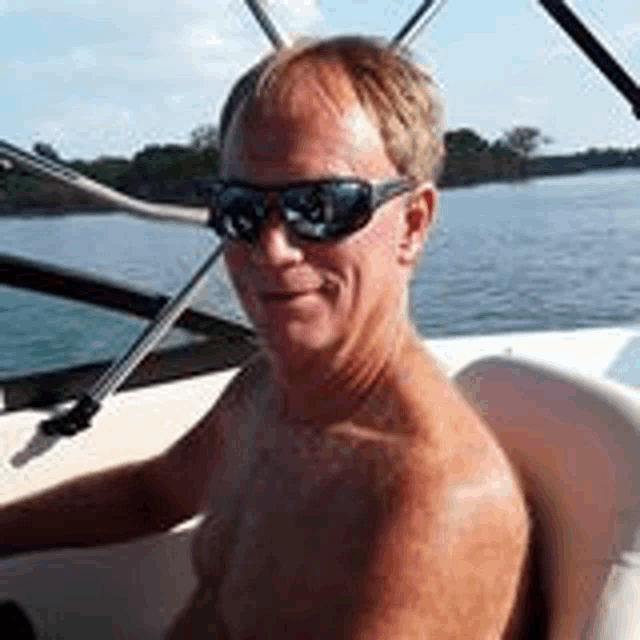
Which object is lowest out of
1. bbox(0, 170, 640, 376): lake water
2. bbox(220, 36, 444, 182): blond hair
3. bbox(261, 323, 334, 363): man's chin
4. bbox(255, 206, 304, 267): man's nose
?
bbox(0, 170, 640, 376): lake water

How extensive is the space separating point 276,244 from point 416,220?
0.15 meters

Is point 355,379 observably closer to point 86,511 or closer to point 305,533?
point 305,533

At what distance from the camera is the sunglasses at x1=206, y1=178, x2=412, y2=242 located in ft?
4.79

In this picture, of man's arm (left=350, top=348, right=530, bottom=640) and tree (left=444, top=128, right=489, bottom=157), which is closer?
man's arm (left=350, top=348, right=530, bottom=640)

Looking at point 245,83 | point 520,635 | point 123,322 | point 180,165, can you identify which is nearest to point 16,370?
point 123,322

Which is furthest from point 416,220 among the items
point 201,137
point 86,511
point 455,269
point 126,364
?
point 455,269

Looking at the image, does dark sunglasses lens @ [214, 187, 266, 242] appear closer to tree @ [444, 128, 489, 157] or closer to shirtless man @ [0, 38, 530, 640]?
shirtless man @ [0, 38, 530, 640]

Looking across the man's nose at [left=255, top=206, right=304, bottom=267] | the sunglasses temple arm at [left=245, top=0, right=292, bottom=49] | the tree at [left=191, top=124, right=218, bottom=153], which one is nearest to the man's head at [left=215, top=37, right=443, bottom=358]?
the man's nose at [left=255, top=206, right=304, bottom=267]

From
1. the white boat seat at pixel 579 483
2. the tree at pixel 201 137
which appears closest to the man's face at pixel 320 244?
the white boat seat at pixel 579 483

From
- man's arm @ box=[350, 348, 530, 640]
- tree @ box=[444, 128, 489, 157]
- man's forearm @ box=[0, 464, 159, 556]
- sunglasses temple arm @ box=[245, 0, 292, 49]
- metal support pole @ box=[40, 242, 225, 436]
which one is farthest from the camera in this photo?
tree @ box=[444, 128, 489, 157]

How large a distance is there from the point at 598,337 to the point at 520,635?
162 cm

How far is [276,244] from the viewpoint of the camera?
150cm

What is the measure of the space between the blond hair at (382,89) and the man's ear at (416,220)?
0.02m

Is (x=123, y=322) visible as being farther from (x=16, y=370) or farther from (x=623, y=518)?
(x=623, y=518)
